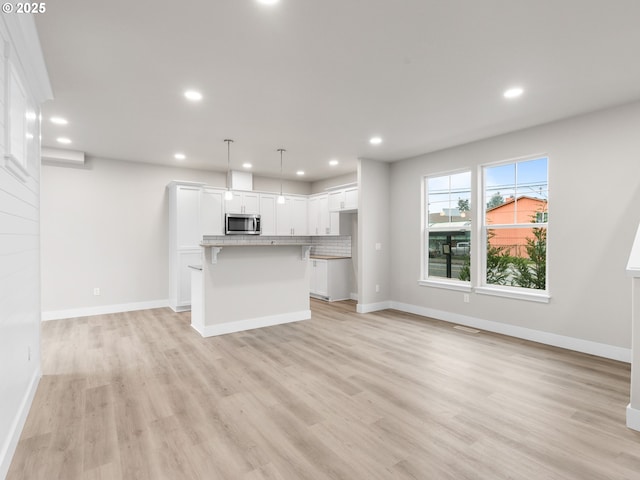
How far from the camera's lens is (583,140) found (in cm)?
383

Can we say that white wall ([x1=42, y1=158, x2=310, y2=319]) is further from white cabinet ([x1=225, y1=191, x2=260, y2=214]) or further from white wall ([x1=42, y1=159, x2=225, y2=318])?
white cabinet ([x1=225, y1=191, x2=260, y2=214])

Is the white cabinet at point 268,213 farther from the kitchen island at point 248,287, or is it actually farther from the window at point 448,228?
the window at point 448,228

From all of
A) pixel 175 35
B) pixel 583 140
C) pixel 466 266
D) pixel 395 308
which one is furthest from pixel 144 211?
pixel 583 140

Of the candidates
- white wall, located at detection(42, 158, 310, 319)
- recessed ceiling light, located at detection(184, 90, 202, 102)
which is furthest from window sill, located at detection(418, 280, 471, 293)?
white wall, located at detection(42, 158, 310, 319)

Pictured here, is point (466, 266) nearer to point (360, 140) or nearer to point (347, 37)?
point (360, 140)

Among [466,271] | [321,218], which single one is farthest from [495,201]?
[321,218]

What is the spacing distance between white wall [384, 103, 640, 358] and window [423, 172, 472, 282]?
24.4 inches

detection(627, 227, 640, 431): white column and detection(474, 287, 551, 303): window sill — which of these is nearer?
detection(627, 227, 640, 431): white column

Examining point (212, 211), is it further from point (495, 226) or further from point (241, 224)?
point (495, 226)

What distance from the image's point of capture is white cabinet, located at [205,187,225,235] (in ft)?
20.8

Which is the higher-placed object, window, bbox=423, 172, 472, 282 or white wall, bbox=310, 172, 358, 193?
white wall, bbox=310, 172, 358, 193

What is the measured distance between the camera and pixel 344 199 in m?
6.84

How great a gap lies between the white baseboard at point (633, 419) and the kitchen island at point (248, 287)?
3.92 m

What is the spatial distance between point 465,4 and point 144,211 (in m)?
5.96
